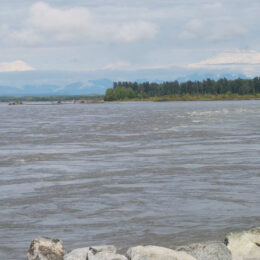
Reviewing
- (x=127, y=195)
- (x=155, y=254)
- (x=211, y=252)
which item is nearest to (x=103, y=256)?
(x=155, y=254)

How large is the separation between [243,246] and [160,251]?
78.4 inches

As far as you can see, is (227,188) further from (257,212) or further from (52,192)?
(52,192)

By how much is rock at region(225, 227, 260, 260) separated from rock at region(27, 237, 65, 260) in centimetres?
331

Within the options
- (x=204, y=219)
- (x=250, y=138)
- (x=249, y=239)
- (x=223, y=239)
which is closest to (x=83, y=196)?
(x=204, y=219)

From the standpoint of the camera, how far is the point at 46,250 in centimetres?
1086

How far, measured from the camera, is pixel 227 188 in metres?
18.3

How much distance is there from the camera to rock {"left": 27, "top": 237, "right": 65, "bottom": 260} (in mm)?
10836

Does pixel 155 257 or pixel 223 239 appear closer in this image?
pixel 155 257

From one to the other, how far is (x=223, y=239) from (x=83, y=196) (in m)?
5.74

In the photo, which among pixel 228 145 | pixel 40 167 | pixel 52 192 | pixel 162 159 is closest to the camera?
pixel 52 192

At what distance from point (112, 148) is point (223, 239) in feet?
63.2

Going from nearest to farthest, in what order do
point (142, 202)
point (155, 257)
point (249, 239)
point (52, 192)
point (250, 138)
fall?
point (155, 257) < point (249, 239) < point (142, 202) < point (52, 192) < point (250, 138)

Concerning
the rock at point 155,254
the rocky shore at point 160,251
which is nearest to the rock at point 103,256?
the rocky shore at point 160,251

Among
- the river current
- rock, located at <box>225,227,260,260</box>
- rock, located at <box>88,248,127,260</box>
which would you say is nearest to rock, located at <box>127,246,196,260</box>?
rock, located at <box>88,248,127,260</box>
